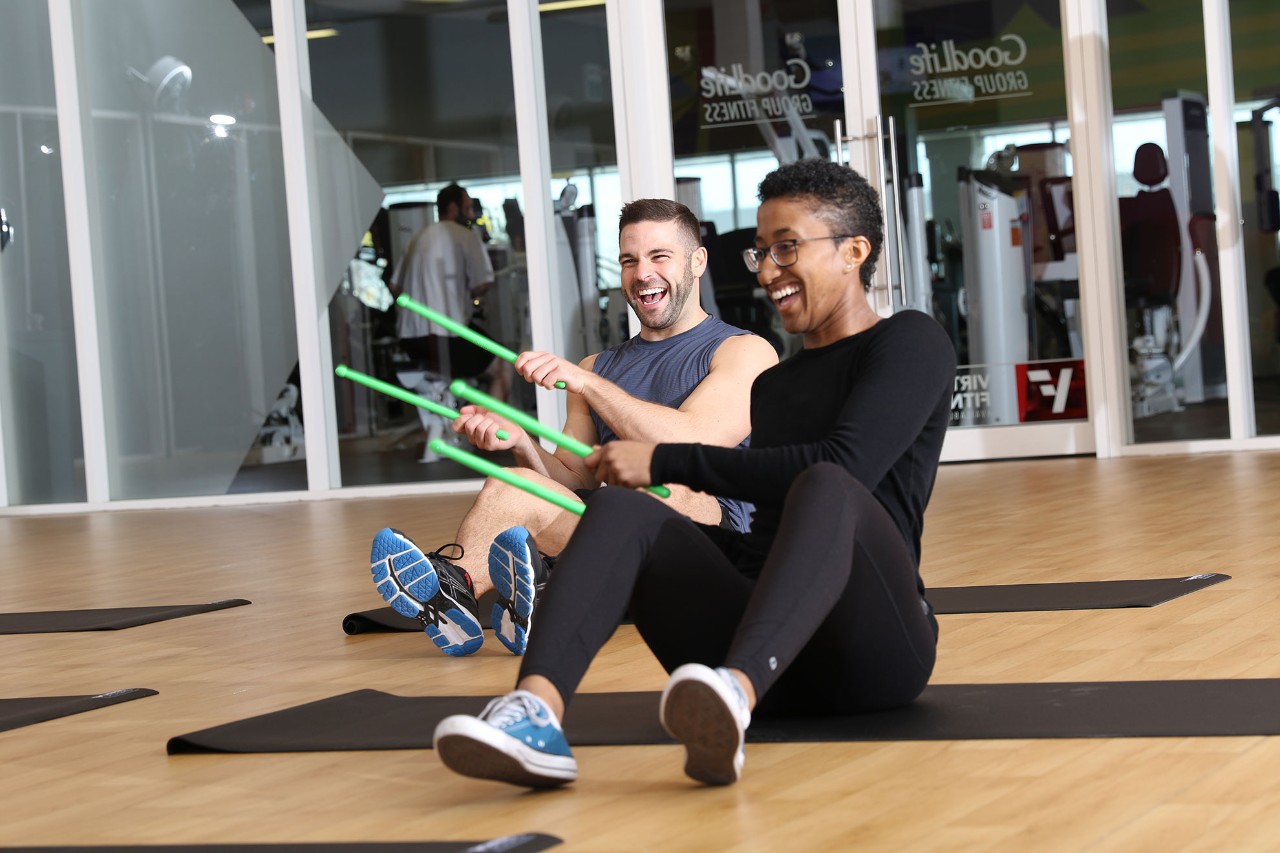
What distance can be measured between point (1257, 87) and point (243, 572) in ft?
14.9

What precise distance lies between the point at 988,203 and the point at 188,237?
3759 mm

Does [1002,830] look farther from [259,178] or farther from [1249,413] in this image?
[259,178]

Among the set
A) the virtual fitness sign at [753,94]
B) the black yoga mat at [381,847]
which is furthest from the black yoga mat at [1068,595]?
the virtual fitness sign at [753,94]

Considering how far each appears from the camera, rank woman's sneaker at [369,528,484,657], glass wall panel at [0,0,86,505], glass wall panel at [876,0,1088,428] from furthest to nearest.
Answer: glass wall panel at [0,0,86,505] → glass wall panel at [876,0,1088,428] → woman's sneaker at [369,528,484,657]

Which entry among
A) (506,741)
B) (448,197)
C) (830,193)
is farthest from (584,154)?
(506,741)

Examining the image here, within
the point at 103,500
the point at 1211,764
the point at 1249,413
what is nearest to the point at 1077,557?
the point at 1211,764

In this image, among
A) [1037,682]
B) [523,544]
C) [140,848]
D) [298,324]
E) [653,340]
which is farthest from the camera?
[298,324]

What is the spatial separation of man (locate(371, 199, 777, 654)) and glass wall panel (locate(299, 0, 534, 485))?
4385mm

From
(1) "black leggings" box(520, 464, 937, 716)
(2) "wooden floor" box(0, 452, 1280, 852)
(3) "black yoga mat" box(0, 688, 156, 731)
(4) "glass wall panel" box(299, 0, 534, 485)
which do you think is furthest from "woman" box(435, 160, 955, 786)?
(4) "glass wall panel" box(299, 0, 534, 485)

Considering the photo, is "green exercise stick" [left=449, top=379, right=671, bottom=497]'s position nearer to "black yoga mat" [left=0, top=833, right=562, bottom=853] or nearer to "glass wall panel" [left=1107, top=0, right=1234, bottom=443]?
"black yoga mat" [left=0, top=833, right=562, bottom=853]

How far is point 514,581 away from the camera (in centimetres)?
296

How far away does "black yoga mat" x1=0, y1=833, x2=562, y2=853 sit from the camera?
1.69 meters

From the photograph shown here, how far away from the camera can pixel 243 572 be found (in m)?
4.98

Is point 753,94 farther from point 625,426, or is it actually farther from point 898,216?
point 625,426
